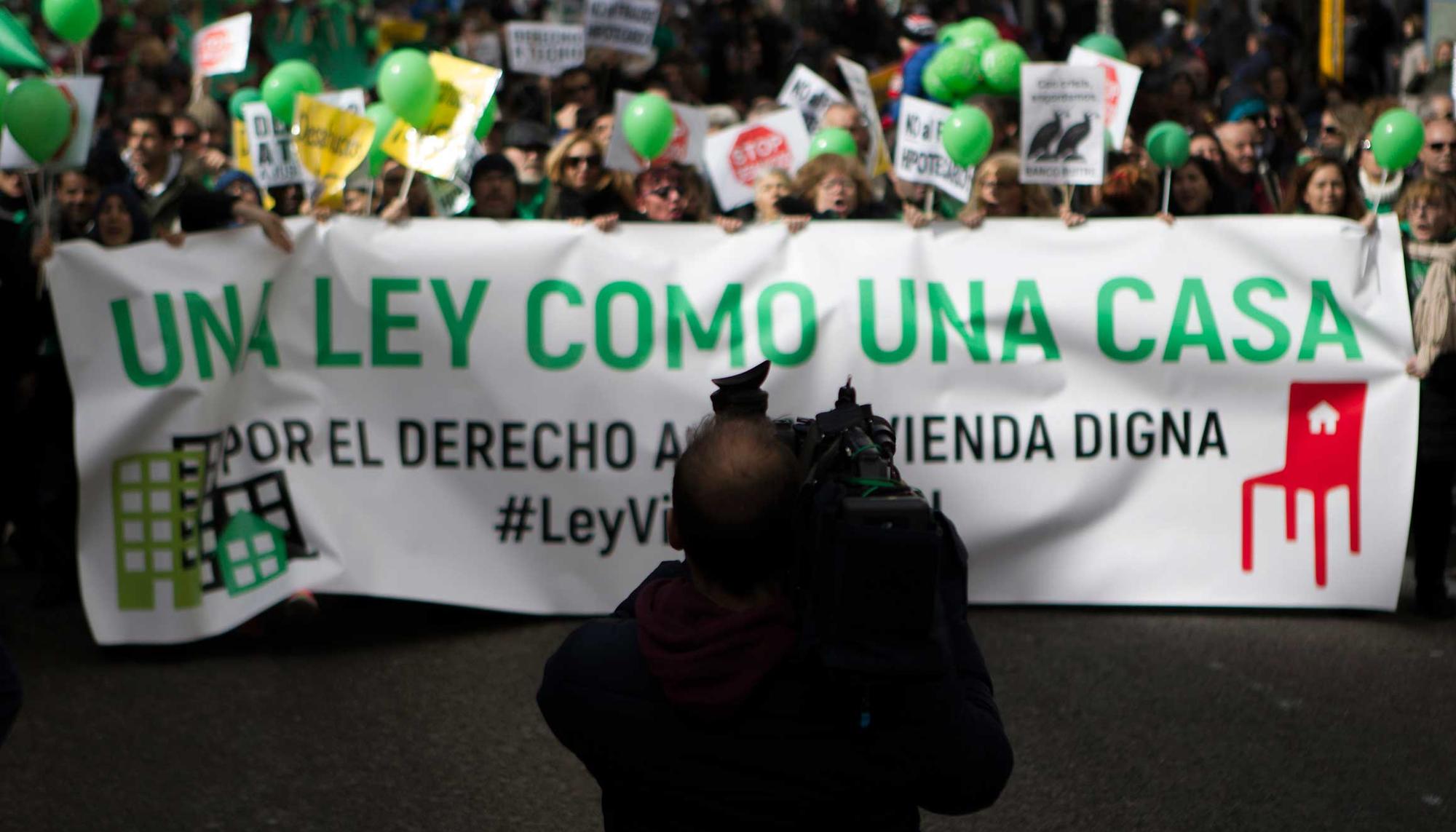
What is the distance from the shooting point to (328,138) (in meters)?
6.45

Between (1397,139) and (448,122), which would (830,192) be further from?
(1397,139)

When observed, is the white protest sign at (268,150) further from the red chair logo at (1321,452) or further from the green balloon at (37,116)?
the red chair logo at (1321,452)

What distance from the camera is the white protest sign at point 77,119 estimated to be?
247 inches

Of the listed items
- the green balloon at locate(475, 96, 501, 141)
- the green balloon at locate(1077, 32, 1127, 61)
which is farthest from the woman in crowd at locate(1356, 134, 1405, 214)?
the green balloon at locate(475, 96, 501, 141)

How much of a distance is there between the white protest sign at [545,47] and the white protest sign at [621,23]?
154mm

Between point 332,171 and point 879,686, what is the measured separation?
16.4 feet

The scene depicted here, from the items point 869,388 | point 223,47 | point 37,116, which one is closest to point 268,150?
point 37,116

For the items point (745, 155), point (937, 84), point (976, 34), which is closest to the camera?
point (745, 155)

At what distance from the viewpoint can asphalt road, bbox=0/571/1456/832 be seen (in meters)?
4.36

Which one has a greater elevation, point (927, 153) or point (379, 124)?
point (379, 124)

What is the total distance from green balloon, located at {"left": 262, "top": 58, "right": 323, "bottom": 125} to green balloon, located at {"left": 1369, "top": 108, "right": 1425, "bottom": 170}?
4306 millimetres

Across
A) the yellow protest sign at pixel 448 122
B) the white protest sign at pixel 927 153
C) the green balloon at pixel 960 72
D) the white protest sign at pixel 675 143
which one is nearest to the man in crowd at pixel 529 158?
the white protest sign at pixel 675 143

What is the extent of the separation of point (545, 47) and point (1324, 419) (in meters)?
5.57

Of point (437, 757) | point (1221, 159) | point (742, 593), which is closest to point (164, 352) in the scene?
point (437, 757)
